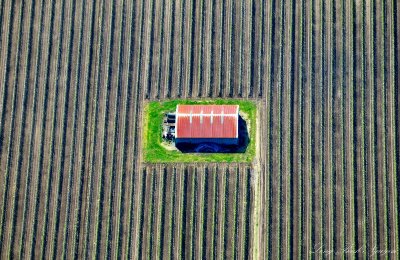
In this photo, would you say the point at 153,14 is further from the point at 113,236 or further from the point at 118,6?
the point at 113,236

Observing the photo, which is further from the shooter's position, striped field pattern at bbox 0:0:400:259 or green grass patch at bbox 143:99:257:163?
green grass patch at bbox 143:99:257:163

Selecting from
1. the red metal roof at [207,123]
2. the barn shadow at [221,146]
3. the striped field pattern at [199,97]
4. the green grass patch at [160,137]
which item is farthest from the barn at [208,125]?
the striped field pattern at [199,97]

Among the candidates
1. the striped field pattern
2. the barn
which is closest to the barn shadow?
the barn

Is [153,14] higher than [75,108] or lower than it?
higher

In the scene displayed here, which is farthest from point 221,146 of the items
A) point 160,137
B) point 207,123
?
point 160,137

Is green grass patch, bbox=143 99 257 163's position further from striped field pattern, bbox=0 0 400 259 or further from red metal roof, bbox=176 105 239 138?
red metal roof, bbox=176 105 239 138

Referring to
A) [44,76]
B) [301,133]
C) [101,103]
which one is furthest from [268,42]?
[44,76]

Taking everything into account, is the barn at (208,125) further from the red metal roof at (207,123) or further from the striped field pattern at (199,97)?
the striped field pattern at (199,97)
